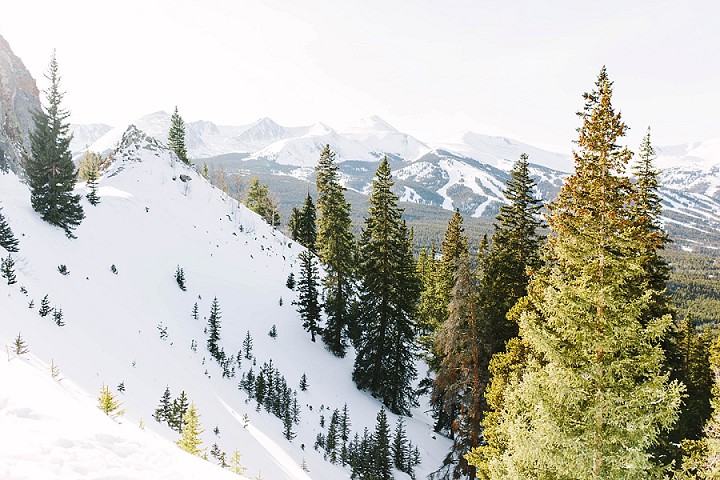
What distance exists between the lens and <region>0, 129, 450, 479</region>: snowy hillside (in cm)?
950

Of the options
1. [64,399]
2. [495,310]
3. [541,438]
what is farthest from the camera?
[495,310]

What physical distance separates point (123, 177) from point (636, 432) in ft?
140

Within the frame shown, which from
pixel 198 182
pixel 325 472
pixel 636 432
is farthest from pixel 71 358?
pixel 198 182

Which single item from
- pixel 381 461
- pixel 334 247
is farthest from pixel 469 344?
pixel 334 247

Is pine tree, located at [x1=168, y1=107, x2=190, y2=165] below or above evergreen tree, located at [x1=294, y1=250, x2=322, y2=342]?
above

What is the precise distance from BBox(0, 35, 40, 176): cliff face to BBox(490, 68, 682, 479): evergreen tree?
44.3 meters

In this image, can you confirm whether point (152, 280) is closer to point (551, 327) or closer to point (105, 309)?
point (105, 309)

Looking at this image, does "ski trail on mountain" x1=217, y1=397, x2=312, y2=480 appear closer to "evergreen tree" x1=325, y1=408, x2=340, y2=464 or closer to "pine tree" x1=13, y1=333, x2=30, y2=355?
"evergreen tree" x1=325, y1=408, x2=340, y2=464

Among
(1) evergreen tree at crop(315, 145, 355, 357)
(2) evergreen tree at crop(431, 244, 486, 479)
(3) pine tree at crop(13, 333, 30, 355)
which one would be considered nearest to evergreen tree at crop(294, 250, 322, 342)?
(1) evergreen tree at crop(315, 145, 355, 357)

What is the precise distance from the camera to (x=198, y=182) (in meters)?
43.4

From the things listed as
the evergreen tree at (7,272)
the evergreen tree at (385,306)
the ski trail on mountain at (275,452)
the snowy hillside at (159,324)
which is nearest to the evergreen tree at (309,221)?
the snowy hillside at (159,324)

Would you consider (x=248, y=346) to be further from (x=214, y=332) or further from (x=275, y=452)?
(x=275, y=452)

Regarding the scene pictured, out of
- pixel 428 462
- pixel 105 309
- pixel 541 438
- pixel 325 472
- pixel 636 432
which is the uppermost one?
pixel 636 432

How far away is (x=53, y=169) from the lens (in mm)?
25156
